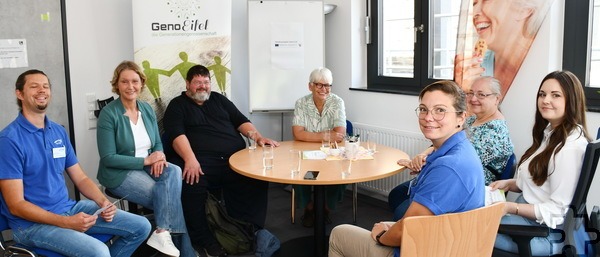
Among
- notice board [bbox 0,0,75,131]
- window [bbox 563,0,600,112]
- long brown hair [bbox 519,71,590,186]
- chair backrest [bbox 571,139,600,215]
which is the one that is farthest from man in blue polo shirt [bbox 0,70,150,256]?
window [bbox 563,0,600,112]

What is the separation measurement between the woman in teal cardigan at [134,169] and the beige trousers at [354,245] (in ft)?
3.96

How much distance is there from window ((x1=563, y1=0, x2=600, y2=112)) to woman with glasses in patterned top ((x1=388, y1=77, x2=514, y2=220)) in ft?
2.02

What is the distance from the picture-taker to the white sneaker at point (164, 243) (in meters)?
2.96

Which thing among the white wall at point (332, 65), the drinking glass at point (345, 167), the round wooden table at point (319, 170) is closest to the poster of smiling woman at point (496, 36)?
the white wall at point (332, 65)

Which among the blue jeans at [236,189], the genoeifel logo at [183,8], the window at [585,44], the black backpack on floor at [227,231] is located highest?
the genoeifel logo at [183,8]

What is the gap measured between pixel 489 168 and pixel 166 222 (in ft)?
6.36

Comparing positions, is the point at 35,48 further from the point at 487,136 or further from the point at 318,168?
the point at 487,136

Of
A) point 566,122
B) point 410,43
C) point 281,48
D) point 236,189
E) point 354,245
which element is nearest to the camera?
point 354,245

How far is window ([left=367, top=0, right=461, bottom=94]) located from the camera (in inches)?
161

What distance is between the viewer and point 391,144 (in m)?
4.18

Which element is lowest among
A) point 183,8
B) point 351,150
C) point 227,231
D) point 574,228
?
point 227,231

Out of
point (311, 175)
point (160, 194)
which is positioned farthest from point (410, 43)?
point (160, 194)

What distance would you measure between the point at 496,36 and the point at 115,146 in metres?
2.57

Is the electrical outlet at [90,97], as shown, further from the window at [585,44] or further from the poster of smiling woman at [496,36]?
the window at [585,44]
